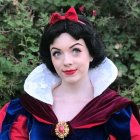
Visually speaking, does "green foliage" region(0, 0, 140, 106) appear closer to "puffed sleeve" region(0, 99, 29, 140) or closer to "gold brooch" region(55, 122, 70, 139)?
"puffed sleeve" region(0, 99, 29, 140)

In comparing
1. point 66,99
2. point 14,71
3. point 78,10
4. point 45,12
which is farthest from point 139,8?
point 66,99

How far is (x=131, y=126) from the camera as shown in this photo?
2053 mm

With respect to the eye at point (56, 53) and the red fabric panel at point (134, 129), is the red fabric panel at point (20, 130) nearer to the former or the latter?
the eye at point (56, 53)

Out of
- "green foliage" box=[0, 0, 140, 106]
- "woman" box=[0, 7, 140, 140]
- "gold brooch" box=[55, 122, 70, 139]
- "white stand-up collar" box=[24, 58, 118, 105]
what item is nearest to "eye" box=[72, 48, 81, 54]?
"woman" box=[0, 7, 140, 140]

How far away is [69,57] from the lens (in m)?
1.98

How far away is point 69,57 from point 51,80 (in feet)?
0.80

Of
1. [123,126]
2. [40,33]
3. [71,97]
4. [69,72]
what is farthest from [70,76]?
[40,33]

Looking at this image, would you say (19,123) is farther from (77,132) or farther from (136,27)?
(136,27)

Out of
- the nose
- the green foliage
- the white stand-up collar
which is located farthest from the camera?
the green foliage

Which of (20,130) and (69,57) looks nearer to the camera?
(69,57)

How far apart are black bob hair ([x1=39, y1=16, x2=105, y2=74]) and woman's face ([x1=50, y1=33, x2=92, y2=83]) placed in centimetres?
2

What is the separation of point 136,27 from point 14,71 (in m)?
0.92

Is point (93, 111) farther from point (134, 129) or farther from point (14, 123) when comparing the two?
point (14, 123)

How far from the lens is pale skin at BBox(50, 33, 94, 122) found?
199 cm
